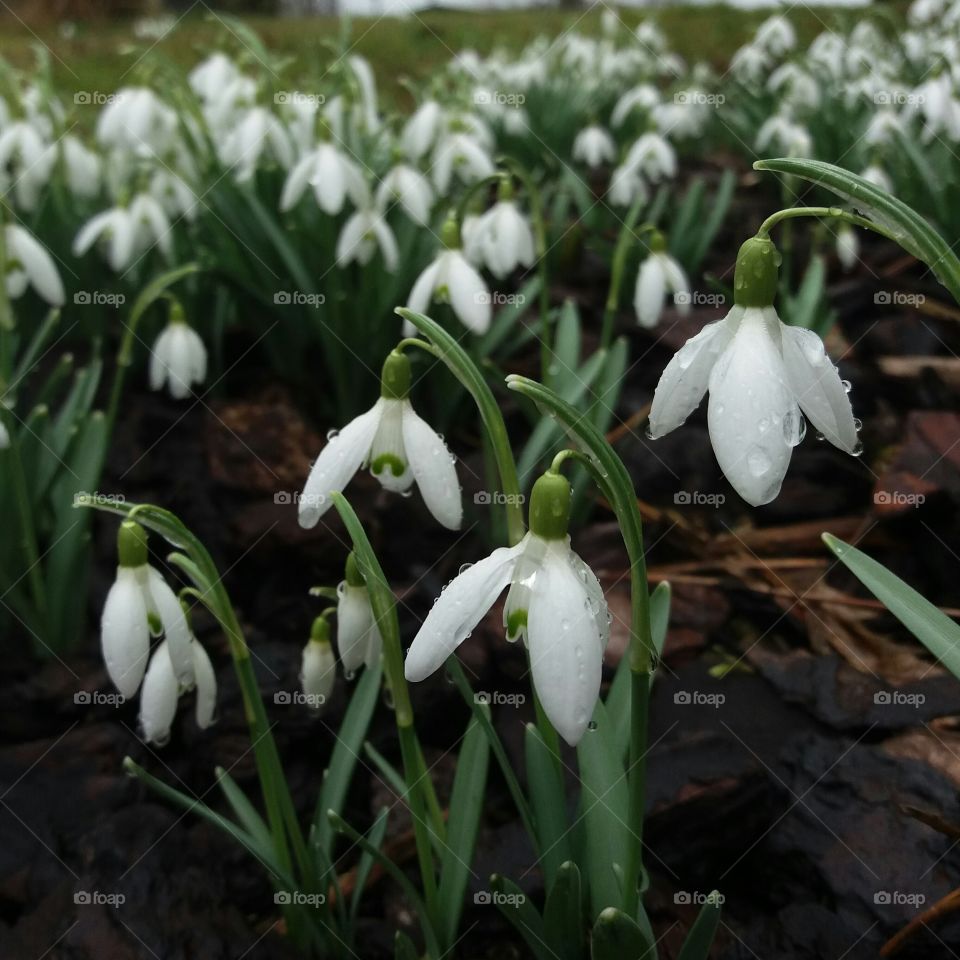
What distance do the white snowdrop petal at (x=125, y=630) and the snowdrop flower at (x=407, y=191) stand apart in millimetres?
1604

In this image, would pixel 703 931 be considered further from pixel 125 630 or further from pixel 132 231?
pixel 132 231

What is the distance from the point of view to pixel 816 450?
2.46 meters

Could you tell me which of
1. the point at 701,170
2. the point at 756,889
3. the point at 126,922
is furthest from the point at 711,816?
the point at 701,170

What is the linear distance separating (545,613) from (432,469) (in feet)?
1.04

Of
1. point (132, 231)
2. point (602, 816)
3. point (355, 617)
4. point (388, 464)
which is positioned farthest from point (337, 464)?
point (132, 231)

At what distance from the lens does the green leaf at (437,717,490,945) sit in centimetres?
124

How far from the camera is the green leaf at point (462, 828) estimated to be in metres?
1.24

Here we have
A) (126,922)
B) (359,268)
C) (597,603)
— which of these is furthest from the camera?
(359,268)

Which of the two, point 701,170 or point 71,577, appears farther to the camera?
point 701,170

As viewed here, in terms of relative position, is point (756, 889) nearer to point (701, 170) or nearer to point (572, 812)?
point (572, 812)

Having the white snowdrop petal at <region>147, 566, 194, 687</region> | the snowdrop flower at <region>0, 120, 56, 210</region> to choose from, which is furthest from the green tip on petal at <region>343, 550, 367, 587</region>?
the snowdrop flower at <region>0, 120, 56, 210</region>

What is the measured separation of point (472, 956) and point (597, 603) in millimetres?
666

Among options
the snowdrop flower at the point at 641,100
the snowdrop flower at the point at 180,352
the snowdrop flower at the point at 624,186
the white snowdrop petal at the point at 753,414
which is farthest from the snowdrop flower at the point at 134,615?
the snowdrop flower at the point at 641,100

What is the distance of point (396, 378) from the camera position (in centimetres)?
116
